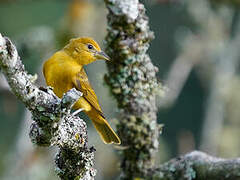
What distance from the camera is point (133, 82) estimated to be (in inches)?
122

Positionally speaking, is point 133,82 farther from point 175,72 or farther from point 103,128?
point 175,72

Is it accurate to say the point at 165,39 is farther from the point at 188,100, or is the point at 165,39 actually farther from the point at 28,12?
the point at 28,12

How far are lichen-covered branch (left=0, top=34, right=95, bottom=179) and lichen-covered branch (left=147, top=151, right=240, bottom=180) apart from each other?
56 cm

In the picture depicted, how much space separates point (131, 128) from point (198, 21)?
4.25m

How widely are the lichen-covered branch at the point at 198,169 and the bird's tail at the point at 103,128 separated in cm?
38

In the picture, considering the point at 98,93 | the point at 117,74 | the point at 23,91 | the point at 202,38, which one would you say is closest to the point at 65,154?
the point at 23,91

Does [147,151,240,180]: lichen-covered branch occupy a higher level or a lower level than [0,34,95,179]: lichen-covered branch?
lower

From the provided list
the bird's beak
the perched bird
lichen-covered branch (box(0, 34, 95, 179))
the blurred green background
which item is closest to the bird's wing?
the perched bird

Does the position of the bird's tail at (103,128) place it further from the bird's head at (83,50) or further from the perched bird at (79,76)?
the bird's head at (83,50)

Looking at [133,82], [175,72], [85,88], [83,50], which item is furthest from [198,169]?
[175,72]

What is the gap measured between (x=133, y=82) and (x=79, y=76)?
19.4 inches

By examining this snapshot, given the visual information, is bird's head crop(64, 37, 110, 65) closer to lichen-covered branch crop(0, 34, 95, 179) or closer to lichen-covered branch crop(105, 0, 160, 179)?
lichen-covered branch crop(105, 0, 160, 179)

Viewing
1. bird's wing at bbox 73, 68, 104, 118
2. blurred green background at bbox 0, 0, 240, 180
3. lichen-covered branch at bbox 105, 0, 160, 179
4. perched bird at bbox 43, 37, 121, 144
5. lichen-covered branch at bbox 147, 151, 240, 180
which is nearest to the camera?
lichen-covered branch at bbox 147, 151, 240, 180

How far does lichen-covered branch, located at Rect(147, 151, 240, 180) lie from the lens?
285cm
